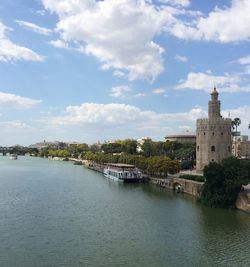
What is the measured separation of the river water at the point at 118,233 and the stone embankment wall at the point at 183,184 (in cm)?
220

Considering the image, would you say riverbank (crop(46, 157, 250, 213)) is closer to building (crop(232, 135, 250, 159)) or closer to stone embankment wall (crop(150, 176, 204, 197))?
stone embankment wall (crop(150, 176, 204, 197))

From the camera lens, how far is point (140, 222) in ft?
132

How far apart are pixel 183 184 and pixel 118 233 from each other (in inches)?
1194

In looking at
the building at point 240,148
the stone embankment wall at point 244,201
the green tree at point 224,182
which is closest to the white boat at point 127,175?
the green tree at point 224,182

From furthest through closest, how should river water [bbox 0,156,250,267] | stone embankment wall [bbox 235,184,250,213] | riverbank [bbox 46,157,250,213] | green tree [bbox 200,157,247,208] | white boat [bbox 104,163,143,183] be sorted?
white boat [bbox 104,163,143,183] < green tree [bbox 200,157,247,208] < riverbank [bbox 46,157,250,213] < stone embankment wall [bbox 235,184,250,213] < river water [bbox 0,156,250,267]

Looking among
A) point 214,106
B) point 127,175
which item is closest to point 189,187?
point 214,106

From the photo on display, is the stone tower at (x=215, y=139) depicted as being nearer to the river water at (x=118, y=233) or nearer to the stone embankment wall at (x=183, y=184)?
the stone embankment wall at (x=183, y=184)

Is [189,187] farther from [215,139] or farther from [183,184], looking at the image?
[215,139]

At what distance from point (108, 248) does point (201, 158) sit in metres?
42.3

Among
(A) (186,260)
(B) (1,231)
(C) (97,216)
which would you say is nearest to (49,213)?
(C) (97,216)

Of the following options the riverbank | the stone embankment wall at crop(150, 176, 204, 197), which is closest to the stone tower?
the stone embankment wall at crop(150, 176, 204, 197)

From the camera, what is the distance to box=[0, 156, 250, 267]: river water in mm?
28469

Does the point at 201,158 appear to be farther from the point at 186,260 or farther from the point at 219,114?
the point at 186,260

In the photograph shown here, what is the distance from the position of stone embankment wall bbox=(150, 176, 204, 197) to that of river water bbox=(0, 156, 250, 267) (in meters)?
2.20
